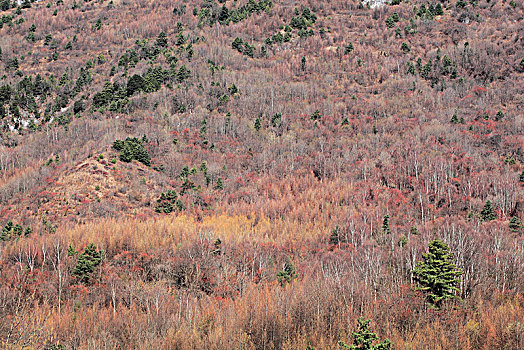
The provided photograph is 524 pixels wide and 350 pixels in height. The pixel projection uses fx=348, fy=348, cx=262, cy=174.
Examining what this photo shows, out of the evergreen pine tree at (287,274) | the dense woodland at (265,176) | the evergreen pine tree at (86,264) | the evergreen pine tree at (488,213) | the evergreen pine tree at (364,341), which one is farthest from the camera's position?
the evergreen pine tree at (488,213)

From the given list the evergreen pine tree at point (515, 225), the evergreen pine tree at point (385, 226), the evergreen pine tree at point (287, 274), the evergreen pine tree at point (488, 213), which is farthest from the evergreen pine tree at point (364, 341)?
the evergreen pine tree at point (488, 213)

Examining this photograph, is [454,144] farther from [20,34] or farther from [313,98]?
[20,34]

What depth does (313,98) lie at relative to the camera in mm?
71938

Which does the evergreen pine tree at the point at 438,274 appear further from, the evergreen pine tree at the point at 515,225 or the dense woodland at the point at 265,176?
the evergreen pine tree at the point at 515,225

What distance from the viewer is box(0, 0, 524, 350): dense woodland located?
19375 mm

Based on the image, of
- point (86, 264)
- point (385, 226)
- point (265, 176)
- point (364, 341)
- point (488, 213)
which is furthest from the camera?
point (265, 176)

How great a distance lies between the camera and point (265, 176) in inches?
2119

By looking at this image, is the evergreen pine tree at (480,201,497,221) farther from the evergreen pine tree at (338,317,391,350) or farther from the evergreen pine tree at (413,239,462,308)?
the evergreen pine tree at (338,317,391,350)

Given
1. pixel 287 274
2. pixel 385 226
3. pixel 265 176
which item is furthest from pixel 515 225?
pixel 265 176

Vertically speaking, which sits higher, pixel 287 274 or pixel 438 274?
pixel 438 274

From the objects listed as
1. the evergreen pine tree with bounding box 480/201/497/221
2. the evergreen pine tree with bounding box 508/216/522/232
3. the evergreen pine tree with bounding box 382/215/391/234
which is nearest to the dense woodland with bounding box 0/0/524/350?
the evergreen pine tree with bounding box 480/201/497/221

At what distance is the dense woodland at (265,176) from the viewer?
763 inches

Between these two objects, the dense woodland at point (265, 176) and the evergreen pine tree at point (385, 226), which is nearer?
the dense woodland at point (265, 176)

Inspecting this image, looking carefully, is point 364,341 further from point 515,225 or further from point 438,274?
point 515,225
